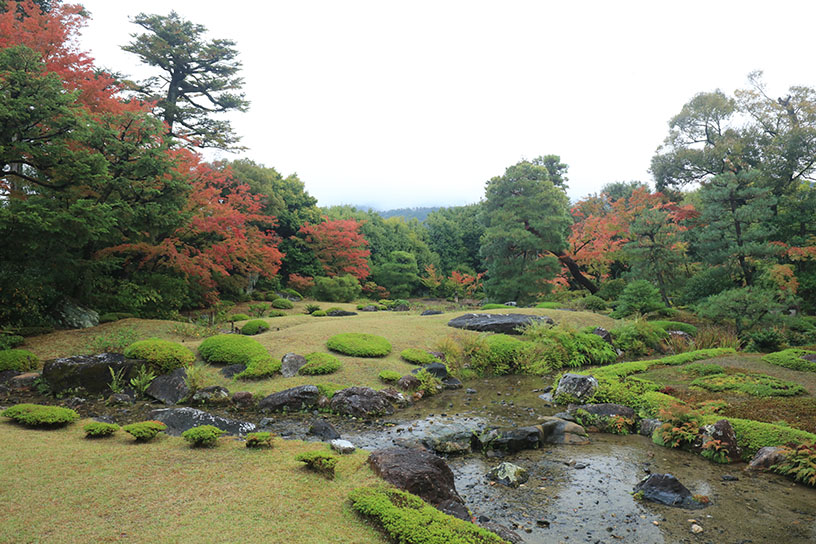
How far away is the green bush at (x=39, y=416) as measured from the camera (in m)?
5.52

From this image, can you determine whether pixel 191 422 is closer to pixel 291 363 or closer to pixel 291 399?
pixel 291 399

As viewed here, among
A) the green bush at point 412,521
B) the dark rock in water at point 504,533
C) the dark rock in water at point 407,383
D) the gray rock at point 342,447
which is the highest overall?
the green bush at point 412,521

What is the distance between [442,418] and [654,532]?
3.91 m

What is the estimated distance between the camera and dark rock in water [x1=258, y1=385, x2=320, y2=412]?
7.66 m

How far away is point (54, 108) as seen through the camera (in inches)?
352

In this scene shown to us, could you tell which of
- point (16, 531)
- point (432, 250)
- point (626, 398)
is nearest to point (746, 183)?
point (626, 398)

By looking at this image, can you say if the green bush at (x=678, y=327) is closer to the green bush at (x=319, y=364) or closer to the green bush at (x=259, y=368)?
the green bush at (x=319, y=364)

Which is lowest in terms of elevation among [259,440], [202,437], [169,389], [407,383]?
[407,383]

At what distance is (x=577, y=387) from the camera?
8.48 meters

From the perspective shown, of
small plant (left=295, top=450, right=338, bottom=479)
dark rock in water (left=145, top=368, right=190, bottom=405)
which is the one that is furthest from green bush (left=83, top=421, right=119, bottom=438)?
small plant (left=295, top=450, right=338, bottom=479)

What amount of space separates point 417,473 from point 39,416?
5099 mm

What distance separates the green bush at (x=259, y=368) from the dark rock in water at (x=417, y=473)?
4858mm

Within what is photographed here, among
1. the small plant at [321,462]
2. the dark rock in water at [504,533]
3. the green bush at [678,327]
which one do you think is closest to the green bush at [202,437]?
the small plant at [321,462]

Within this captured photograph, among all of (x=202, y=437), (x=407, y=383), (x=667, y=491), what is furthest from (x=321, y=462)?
(x=407, y=383)
